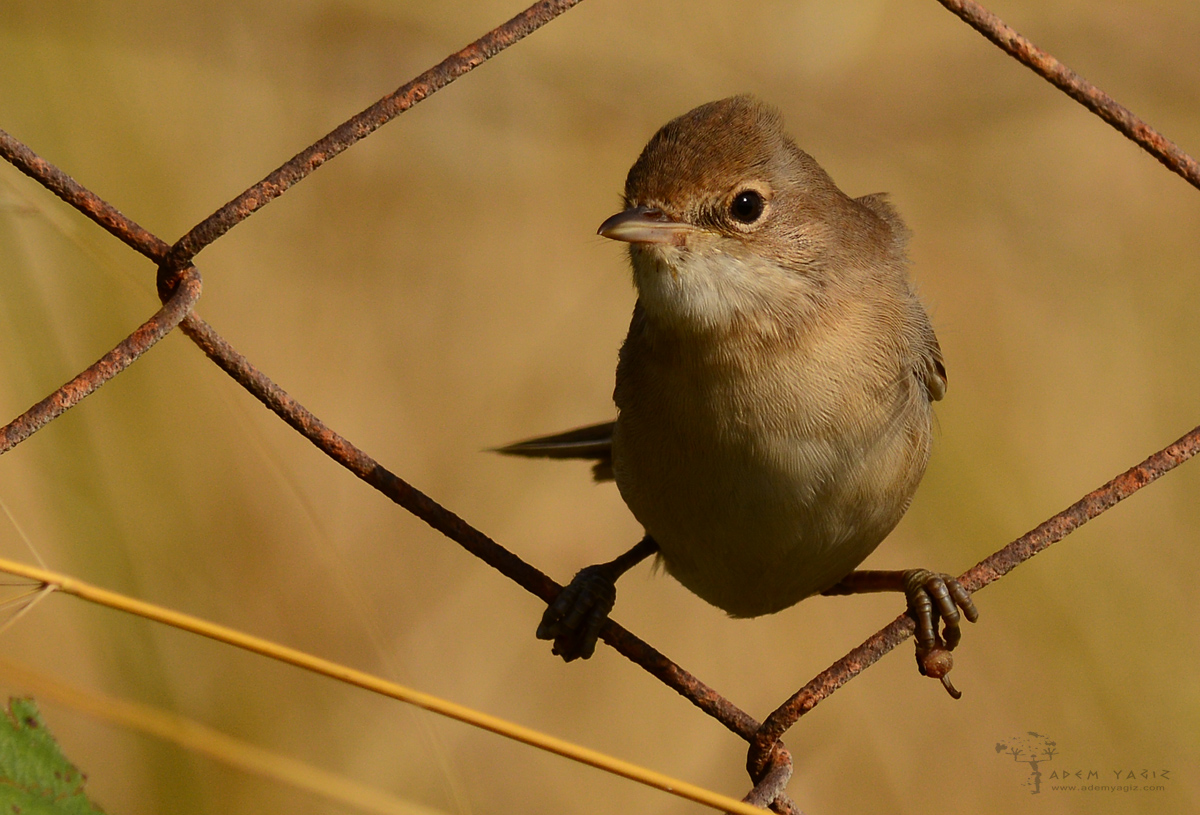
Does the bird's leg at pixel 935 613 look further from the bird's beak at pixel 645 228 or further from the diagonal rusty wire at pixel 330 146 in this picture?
the diagonal rusty wire at pixel 330 146

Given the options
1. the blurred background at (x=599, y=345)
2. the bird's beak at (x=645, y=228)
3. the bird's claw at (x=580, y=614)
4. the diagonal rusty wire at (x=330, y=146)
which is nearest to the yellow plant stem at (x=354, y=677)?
the diagonal rusty wire at (x=330, y=146)

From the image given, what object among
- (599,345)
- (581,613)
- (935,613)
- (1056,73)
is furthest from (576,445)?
(1056,73)

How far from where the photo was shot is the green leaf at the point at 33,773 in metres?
1.12

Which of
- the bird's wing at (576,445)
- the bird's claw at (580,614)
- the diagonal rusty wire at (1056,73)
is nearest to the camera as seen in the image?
the diagonal rusty wire at (1056,73)

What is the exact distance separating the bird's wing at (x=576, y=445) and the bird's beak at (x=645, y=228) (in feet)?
2.68

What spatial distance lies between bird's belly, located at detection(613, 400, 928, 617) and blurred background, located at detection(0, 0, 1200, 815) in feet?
3.13

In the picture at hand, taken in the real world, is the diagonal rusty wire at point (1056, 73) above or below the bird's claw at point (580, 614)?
above

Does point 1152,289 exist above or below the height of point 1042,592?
above

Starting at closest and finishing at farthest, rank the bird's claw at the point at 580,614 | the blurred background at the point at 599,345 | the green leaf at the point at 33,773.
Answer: the green leaf at the point at 33,773, the bird's claw at the point at 580,614, the blurred background at the point at 599,345

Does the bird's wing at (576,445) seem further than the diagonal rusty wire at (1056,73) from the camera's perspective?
Yes

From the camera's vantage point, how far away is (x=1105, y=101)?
187 cm

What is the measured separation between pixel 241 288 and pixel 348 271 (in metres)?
0.36

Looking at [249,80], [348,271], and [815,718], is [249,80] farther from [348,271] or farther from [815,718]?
[815,718]

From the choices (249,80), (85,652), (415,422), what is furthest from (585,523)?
(85,652)
